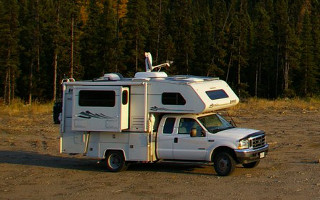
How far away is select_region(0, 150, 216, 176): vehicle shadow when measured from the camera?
52.9 feet

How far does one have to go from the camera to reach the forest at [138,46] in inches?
2677

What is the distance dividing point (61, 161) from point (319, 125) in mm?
14885

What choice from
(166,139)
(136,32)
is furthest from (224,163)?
(136,32)

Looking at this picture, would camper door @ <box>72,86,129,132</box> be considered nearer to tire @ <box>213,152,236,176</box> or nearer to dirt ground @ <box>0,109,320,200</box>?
dirt ground @ <box>0,109,320,200</box>

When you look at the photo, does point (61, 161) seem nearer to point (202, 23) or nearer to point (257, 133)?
point (257, 133)

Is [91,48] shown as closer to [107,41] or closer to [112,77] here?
[107,41]

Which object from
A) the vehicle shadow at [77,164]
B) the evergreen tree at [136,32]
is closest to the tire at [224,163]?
the vehicle shadow at [77,164]

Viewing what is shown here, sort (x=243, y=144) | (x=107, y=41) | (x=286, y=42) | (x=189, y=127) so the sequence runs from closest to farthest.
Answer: (x=243, y=144) < (x=189, y=127) < (x=107, y=41) < (x=286, y=42)

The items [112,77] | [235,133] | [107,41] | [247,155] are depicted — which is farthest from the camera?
[107,41]

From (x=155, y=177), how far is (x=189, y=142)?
4.41 ft

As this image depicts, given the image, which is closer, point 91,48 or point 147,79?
point 147,79

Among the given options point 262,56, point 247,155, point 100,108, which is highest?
point 262,56

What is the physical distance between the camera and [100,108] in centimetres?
1552

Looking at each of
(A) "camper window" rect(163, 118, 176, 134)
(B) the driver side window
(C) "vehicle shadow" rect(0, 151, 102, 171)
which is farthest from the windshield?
(C) "vehicle shadow" rect(0, 151, 102, 171)
